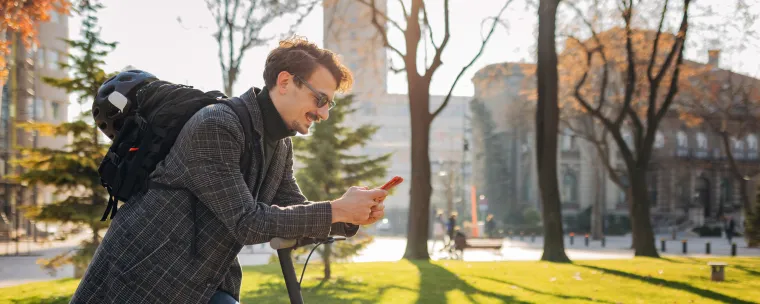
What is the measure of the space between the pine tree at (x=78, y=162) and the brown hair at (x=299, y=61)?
989cm

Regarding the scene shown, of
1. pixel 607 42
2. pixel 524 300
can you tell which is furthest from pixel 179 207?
pixel 607 42

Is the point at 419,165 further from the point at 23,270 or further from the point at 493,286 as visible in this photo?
the point at 23,270

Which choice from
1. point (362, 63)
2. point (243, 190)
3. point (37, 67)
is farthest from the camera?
point (37, 67)

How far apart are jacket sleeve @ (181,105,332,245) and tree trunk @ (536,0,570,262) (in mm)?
16714

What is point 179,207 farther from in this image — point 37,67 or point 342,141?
point 37,67

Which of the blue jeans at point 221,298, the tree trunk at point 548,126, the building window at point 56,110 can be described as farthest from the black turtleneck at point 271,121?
the building window at point 56,110

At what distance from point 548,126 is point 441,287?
833cm

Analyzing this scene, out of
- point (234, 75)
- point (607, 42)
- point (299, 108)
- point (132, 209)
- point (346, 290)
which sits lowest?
point (346, 290)

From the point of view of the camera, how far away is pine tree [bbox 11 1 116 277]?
12062mm

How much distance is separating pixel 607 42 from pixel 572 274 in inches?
615

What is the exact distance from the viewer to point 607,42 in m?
27.6

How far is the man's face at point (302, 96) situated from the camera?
2.84 meters

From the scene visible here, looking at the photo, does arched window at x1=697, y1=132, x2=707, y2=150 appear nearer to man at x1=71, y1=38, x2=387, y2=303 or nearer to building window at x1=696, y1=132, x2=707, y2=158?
building window at x1=696, y1=132, x2=707, y2=158

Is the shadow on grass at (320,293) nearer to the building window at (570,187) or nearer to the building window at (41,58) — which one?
the building window at (41,58)
